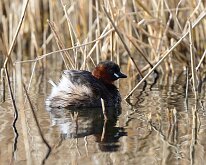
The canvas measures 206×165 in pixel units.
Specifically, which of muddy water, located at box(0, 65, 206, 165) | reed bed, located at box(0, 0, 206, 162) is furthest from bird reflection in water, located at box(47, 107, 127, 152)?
reed bed, located at box(0, 0, 206, 162)

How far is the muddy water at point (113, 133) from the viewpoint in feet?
14.0

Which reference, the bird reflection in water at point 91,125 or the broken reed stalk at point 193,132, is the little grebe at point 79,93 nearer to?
the bird reflection in water at point 91,125

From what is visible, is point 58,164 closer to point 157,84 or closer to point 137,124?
point 137,124

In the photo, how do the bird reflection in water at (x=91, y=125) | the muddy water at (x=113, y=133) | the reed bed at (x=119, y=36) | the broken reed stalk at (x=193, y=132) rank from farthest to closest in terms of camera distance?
1. the reed bed at (x=119, y=36)
2. the bird reflection in water at (x=91, y=125)
3. the broken reed stalk at (x=193, y=132)
4. the muddy water at (x=113, y=133)

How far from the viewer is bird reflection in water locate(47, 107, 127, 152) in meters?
4.85

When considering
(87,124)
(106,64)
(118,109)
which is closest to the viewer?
(87,124)

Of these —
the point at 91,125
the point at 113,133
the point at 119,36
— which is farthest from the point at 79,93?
the point at 113,133

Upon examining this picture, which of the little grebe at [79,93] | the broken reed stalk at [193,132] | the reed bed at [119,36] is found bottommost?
the broken reed stalk at [193,132]

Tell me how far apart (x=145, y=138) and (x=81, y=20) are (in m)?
4.57

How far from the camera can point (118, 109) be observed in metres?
6.26

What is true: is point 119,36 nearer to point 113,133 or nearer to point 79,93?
point 79,93

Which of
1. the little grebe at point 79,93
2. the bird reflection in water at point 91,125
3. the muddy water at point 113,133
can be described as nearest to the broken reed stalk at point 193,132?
the muddy water at point 113,133

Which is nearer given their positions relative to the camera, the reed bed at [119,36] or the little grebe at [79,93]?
the little grebe at [79,93]

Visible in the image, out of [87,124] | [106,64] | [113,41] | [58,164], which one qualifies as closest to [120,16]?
[113,41]
